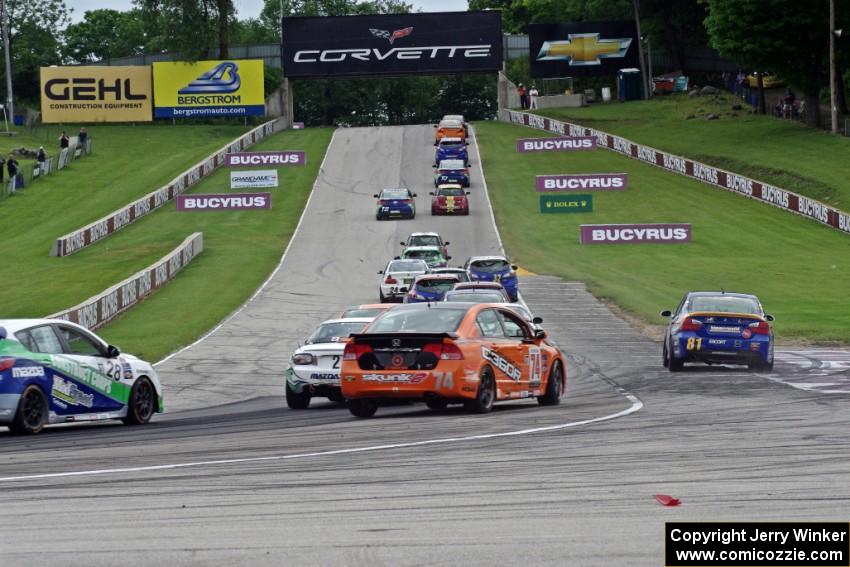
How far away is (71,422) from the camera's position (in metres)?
17.7

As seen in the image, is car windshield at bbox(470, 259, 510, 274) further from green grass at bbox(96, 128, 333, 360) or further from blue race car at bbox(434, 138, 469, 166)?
blue race car at bbox(434, 138, 469, 166)

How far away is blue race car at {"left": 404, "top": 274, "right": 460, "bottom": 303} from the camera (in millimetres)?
36219

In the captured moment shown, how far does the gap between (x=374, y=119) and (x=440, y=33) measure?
58598 mm

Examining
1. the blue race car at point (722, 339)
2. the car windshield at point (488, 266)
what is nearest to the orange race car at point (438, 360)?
the blue race car at point (722, 339)

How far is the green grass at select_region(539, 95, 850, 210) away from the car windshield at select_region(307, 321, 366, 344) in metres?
46.1

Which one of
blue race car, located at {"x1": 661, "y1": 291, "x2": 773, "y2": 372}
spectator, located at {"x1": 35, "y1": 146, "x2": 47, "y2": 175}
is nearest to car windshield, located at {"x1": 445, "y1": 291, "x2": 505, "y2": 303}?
blue race car, located at {"x1": 661, "y1": 291, "x2": 773, "y2": 372}

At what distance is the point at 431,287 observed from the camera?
36562 mm

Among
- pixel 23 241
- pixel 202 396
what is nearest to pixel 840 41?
pixel 23 241

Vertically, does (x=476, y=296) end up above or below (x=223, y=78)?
below

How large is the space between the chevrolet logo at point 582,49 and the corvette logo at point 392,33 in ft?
37.5

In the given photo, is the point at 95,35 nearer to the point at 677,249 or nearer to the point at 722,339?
the point at 677,249

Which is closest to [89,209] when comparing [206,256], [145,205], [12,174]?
[145,205]

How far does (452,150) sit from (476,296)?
2075 inches

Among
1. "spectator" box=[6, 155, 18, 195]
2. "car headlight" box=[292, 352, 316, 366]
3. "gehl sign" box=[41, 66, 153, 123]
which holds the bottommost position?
"car headlight" box=[292, 352, 316, 366]
